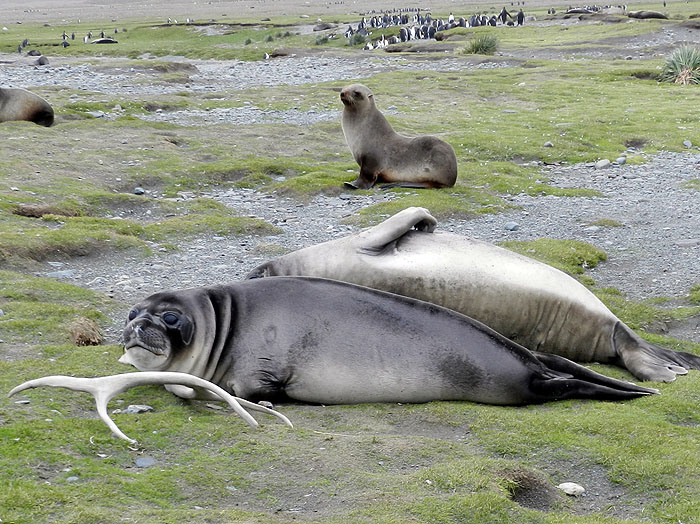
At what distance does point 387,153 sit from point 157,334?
342 inches

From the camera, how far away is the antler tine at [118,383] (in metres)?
4.80

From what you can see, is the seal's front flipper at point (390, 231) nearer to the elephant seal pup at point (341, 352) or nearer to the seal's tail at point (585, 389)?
the elephant seal pup at point (341, 352)

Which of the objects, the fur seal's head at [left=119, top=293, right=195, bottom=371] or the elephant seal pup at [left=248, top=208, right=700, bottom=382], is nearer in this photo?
the fur seal's head at [left=119, top=293, right=195, bottom=371]

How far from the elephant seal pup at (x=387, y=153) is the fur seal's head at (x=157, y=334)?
7830mm

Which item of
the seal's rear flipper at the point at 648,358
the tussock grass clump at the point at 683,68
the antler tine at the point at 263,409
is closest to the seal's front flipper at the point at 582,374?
the seal's rear flipper at the point at 648,358

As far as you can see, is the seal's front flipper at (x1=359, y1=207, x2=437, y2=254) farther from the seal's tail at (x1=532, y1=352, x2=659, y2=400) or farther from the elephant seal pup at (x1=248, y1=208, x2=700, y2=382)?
the seal's tail at (x1=532, y1=352, x2=659, y2=400)

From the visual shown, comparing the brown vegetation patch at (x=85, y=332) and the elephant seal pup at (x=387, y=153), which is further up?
the elephant seal pup at (x=387, y=153)

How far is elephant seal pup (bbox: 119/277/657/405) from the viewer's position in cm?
577

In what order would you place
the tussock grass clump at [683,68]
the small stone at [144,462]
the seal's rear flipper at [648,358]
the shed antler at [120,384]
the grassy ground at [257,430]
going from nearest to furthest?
1. the grassy ground at [257,430]
2. the small stone at [144,462]
3. the shed antler at [120,384]
4. the seal's rear flipper at [648,358]
5. the tussock grass clump at [683,68]

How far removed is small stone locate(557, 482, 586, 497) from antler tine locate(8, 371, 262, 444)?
1.67 m

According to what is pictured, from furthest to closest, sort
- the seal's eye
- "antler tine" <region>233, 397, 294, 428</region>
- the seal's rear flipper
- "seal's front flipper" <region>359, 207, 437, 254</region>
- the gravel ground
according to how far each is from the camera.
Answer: the gravel ground
"seal's front flipper" <region>359, 207, 437, 254</region>
the seal's rear flipper
the seal's eye
"antler tine" <region>233, 397, 294, 428</region>

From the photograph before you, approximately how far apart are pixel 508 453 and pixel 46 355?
10.3 feet

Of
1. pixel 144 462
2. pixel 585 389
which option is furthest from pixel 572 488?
pixel 144 462

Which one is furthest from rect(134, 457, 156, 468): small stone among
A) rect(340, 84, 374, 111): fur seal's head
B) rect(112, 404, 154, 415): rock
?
rect(340, 84, 374, 111): fur seal's head
